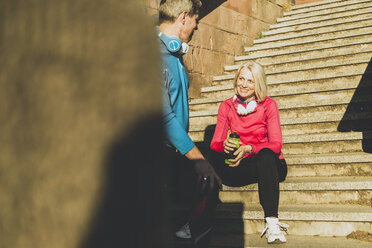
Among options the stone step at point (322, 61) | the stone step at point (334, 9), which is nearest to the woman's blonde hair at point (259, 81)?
the stone step at point (322, 61)

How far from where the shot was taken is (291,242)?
8.99ft

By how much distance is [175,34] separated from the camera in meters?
2.00

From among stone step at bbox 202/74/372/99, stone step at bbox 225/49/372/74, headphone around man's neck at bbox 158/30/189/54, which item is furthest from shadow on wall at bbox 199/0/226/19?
headphone around man's neck at bbox 158/30/189/54

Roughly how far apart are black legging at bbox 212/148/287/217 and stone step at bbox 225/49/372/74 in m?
2.43

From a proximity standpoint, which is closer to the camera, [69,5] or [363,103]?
[69,5]

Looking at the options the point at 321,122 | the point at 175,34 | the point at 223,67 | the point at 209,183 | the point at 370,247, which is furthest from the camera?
the point at 223,67

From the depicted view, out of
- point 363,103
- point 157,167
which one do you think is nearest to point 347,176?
point 363,103

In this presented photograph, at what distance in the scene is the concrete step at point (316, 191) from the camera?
9.70 feet

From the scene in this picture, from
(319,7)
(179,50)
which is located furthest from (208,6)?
(179,50)

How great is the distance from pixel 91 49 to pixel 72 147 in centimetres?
12

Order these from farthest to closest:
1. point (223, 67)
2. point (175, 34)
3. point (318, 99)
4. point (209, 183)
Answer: point (223, 67) < point (318, 99) < point (175, 34) < point (209, 183)

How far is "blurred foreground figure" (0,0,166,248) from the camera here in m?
0.43

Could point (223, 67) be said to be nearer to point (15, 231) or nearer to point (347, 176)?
point (347, 176)

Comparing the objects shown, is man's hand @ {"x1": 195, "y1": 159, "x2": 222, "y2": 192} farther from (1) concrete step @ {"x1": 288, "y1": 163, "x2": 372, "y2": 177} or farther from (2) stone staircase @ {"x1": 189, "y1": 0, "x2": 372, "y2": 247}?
(1) concrete step @ {"x1": 288, "y1": 163, "x2": 372, "y2": 177}
